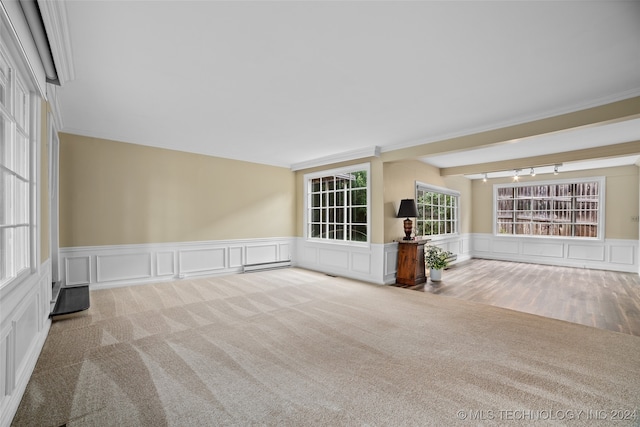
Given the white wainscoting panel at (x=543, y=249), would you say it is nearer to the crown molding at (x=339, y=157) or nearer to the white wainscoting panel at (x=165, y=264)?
the crown molding at (x=339, y=157)

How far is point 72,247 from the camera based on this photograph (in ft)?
A: 14.4

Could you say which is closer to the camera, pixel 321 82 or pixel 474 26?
pixel 474 26

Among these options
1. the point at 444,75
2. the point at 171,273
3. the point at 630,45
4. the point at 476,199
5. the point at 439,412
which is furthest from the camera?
the point at 476,199

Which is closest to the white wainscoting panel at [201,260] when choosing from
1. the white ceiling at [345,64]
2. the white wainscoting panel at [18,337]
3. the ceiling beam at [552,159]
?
the white ceiling at [345,64]

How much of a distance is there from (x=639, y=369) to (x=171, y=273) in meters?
6.05

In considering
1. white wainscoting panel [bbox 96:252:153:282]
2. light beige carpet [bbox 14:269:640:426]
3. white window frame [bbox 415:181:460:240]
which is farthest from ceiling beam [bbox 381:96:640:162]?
white wainscoting panel [bbox 96:252:153:282]

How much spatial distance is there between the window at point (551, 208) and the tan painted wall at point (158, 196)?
21.7 feet

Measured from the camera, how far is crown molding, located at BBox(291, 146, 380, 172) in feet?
17.2

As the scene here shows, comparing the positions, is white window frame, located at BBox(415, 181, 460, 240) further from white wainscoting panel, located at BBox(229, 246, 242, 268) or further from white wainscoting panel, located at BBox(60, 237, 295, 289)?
white wainscoting panel, located at BBox(229, 246, 242, 268)

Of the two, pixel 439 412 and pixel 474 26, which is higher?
pixel 474 26

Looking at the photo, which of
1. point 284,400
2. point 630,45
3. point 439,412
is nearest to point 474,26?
point 630,45

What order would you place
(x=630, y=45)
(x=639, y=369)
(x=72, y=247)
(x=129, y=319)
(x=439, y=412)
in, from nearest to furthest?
(x=439, y=412) → (x=630, y=45) → (x=639, y=369) → (x=129, y=319) → (x=72, y=247)

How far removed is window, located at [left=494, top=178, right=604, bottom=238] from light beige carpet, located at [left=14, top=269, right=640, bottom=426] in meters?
5.62

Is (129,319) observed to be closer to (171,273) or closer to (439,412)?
(171,273)
